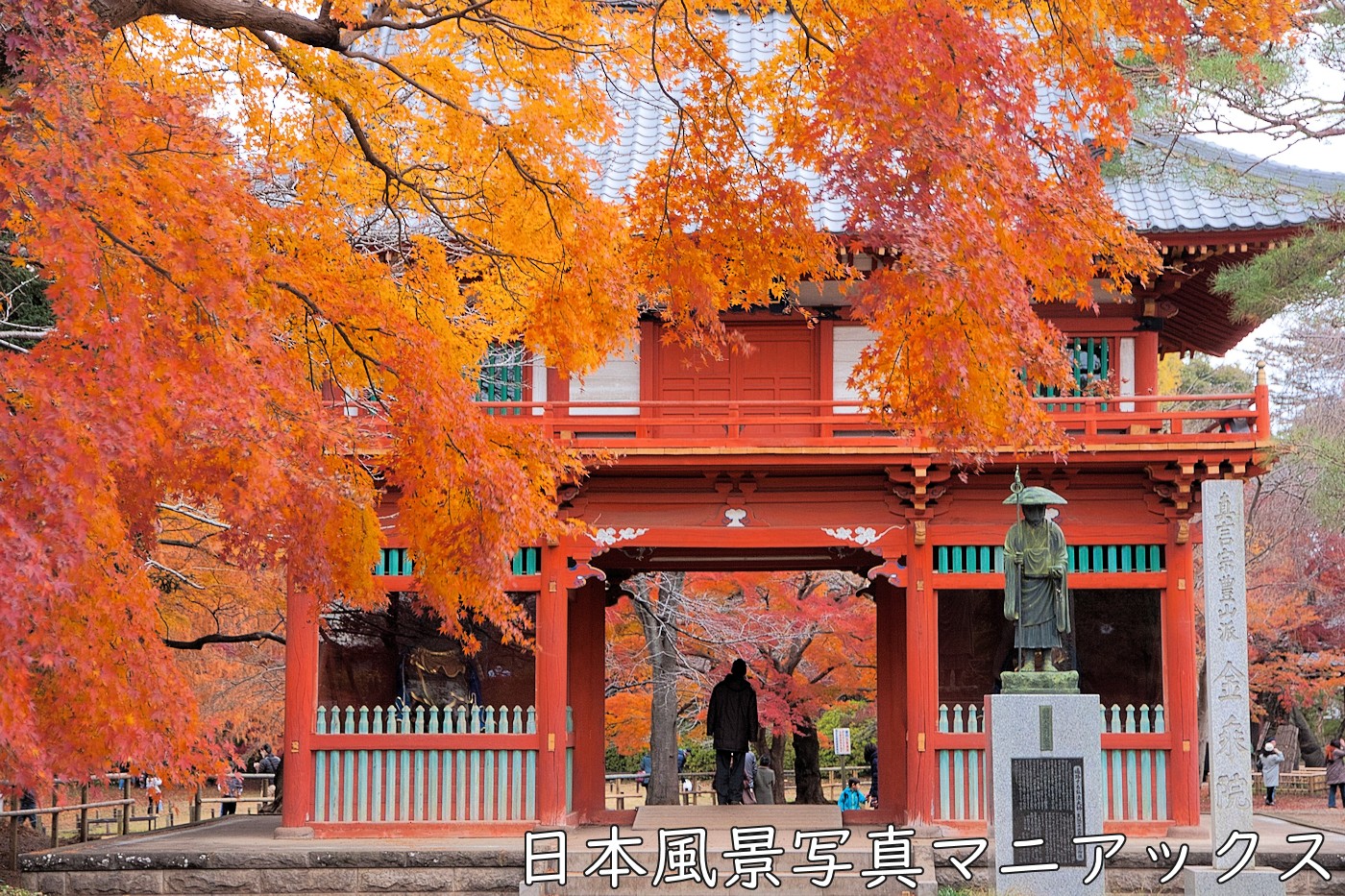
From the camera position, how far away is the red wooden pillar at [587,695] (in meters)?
18.4

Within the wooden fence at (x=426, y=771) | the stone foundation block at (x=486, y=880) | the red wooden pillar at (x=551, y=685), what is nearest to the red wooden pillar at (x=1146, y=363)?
the red wooden pillar at (x=551, y=685)

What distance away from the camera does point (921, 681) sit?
1606 centimetres

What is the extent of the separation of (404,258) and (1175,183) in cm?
951

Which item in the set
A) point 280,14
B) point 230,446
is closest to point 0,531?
point 230,446

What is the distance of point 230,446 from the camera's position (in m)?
8.13

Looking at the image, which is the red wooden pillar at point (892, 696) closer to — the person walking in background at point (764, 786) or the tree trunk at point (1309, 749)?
the person walking in background at point (764, 786)

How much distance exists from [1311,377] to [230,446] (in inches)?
1340

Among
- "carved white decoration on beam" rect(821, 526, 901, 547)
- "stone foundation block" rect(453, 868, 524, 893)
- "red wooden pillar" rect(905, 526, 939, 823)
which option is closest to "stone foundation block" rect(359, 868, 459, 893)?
"stone foundation block" rect(453, 868, 524, 893)

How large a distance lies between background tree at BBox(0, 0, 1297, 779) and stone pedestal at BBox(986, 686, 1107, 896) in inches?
127

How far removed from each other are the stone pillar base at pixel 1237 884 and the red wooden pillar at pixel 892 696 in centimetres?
558

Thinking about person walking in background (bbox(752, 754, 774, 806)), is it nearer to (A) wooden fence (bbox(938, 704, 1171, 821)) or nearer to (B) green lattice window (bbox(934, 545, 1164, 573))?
(A) wooden fence (bbox(938, 704, 1171, 821))

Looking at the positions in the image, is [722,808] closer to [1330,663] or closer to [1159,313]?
[1159,313]

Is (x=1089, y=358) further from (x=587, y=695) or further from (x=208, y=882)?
(x=208, y=882)

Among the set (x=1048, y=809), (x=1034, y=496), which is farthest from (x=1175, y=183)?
(x=1048, y=809)
